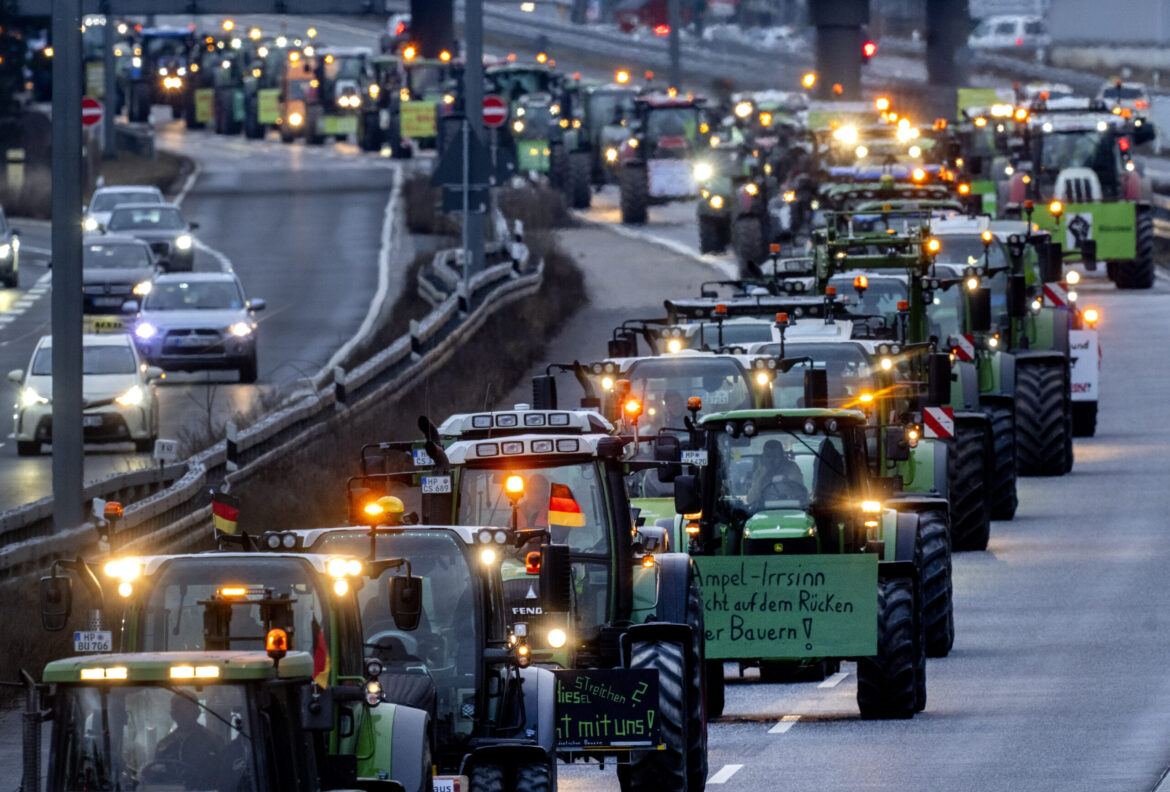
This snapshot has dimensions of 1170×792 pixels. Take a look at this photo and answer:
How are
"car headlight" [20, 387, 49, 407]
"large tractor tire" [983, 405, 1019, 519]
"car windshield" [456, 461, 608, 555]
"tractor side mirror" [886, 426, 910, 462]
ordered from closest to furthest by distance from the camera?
"car windshield" [456, 461, 608, 555], "tractor side mirror" [886, 426, 910, 462], "large tractor tire" [983, 405, 1019, 519], "car headlight" [20, 387, 49, 407]

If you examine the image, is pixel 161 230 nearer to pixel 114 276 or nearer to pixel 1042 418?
pixel 114 276

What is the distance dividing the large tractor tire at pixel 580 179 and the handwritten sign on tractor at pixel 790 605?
47720 mm

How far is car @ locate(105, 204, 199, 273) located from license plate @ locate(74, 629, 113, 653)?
4408cm

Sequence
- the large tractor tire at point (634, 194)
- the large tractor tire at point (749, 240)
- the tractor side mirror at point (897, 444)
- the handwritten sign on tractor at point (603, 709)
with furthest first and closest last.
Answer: the large tractor tire at point (634, 194) < the large tractor tire at point (749, 240) < the tractor side mirror at point (897, 444) < the handwritten sign on tractor at point (603, 709)

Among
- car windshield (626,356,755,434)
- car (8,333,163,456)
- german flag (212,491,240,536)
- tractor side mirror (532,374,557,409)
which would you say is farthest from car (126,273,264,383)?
german flag (212,491,240,536)

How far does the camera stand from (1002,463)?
100ft

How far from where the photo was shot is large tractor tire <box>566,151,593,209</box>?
67.3m

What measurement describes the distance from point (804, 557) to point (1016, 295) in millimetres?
13552

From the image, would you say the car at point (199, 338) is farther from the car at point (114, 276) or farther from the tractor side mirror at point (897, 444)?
the tractor side mirror at point (897, 444)

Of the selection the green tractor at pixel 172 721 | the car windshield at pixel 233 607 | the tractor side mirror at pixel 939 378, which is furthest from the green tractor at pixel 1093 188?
the green tractor at pixel 172 721

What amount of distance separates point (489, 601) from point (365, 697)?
181 centimetres

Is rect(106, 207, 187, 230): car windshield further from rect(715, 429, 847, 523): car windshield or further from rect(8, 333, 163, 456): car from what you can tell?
rect(715, 429, 847, 523): car windshield

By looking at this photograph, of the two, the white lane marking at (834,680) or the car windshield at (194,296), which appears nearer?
the white lane marking at (834,680)

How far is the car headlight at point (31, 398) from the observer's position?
35531mm
